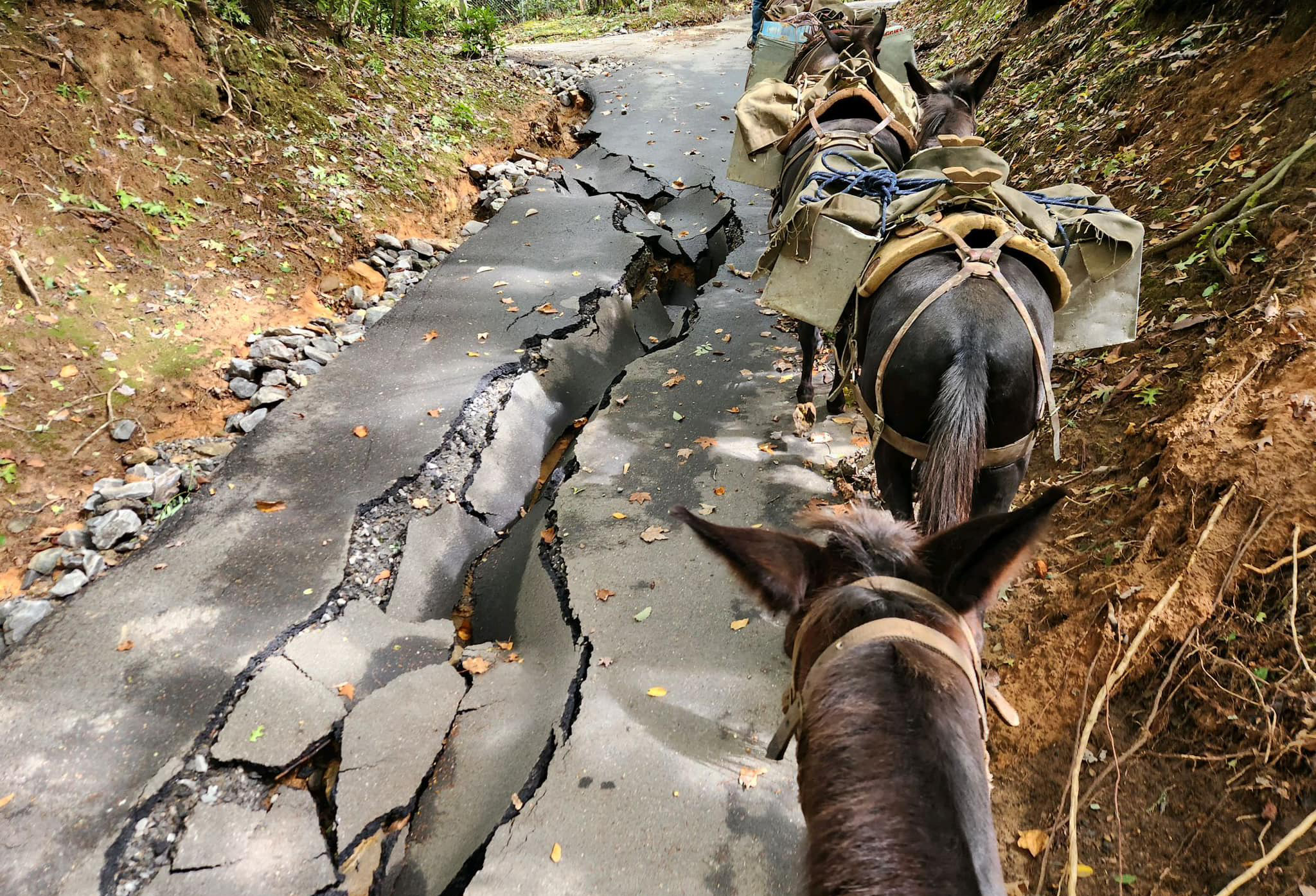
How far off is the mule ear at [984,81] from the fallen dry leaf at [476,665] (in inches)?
203

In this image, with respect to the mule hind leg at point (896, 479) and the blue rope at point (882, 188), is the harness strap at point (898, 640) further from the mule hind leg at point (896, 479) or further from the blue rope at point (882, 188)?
the blue rope at point (882, 188)

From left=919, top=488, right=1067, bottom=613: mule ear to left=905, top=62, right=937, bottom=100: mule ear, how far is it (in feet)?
15.2

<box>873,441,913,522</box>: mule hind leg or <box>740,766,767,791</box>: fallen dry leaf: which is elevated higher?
<box>873,441,913,522</box>: mule hind leg

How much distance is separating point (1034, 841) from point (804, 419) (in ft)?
9.51

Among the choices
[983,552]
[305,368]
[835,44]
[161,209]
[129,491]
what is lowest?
[129,491]

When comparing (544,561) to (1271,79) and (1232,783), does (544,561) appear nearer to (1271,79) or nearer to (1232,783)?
(1232,783)

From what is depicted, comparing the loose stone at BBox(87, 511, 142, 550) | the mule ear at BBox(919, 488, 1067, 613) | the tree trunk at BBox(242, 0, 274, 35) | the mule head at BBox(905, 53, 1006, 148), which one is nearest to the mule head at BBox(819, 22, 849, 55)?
the mule head at BBox(905, 53, 1006, 148)

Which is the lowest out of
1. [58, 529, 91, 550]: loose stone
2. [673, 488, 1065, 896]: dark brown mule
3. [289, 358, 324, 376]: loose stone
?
[58, 529, 91, 550]: loose stone

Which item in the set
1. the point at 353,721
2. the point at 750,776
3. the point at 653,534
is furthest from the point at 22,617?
the point at 750,776

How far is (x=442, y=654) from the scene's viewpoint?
3.32m

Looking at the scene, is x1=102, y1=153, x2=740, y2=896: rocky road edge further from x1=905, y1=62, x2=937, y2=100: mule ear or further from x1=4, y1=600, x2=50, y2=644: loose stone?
x1=905, y1=62, x2=937, y2=100: mule ear

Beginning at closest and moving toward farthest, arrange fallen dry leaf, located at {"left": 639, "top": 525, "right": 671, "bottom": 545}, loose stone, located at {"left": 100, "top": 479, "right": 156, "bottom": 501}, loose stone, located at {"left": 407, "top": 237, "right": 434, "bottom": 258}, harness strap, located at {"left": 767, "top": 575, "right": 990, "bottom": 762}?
harness strap, located at {"left": 767, "top": 575, "right": 990, "bottom": 762} → loose stone, located at {"left": 100, "top": 479, "right": 156, "bottom": 501} → fallen dry leaf, located at {"left": 639, "top": 525, "right": 671, "bottom": 545} → loose stone, located at {"left": 407, "top": 237, "right": 434, "bottom": 258}

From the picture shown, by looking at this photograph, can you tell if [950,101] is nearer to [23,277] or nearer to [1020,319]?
[1020,319]

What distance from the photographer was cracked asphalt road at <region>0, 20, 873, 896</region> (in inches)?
97.7
